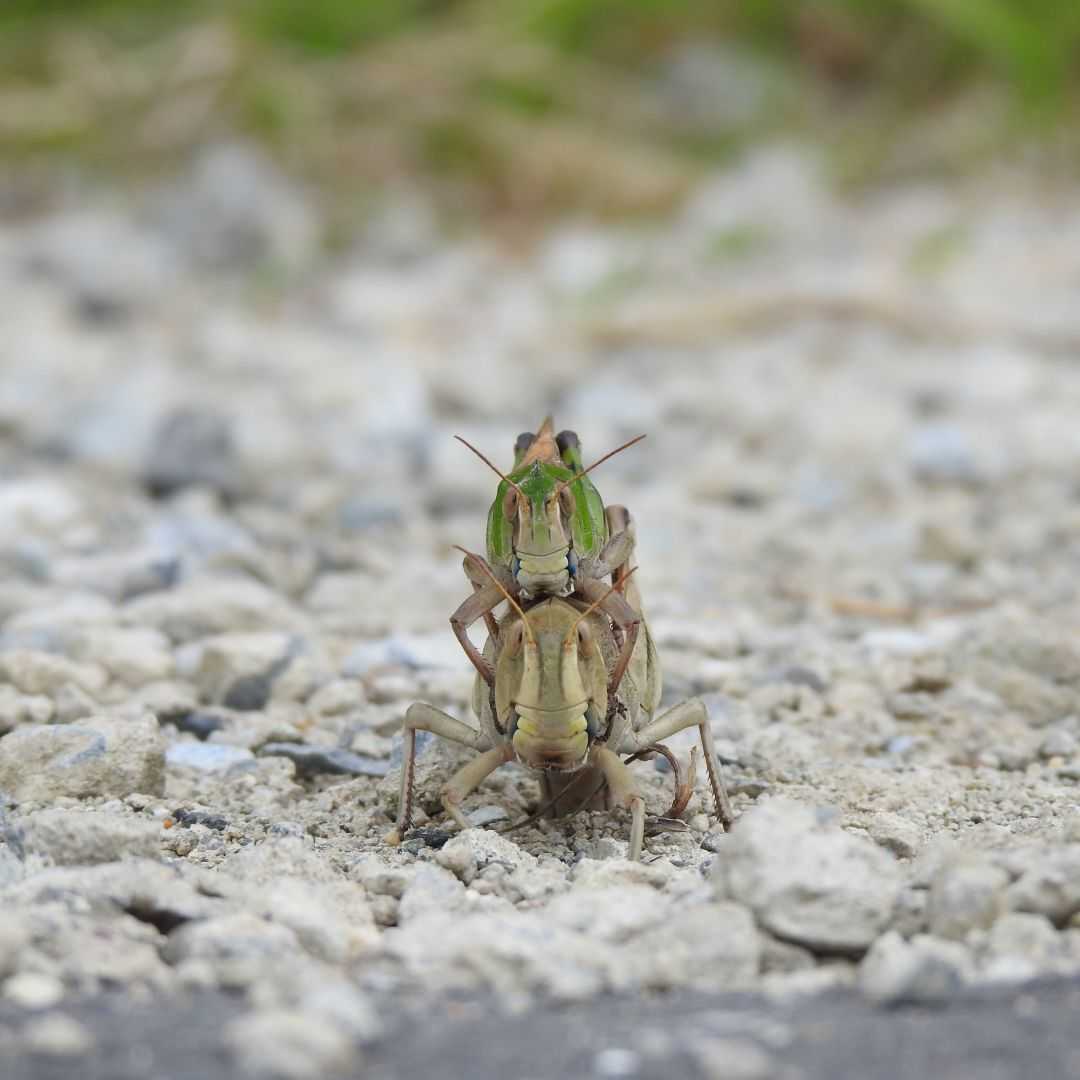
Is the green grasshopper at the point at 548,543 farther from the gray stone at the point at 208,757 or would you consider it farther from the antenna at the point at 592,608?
the gray stone at the point at 208,757

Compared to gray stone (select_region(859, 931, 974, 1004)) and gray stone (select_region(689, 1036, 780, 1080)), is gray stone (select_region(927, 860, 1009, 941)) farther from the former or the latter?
gray stone (select_region(689, 1036, 780, 1080))

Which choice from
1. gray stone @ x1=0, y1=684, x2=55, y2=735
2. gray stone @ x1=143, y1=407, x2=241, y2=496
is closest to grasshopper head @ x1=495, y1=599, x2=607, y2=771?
gray stone @ x1=0, y1=684, x2=55, y2=735

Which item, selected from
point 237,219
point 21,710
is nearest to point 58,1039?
point 21,710

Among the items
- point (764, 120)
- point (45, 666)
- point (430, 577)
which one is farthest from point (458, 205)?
point (45, 666)

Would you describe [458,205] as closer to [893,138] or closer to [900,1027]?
[893,138]

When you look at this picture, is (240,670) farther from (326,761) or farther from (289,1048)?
(289,1048)
